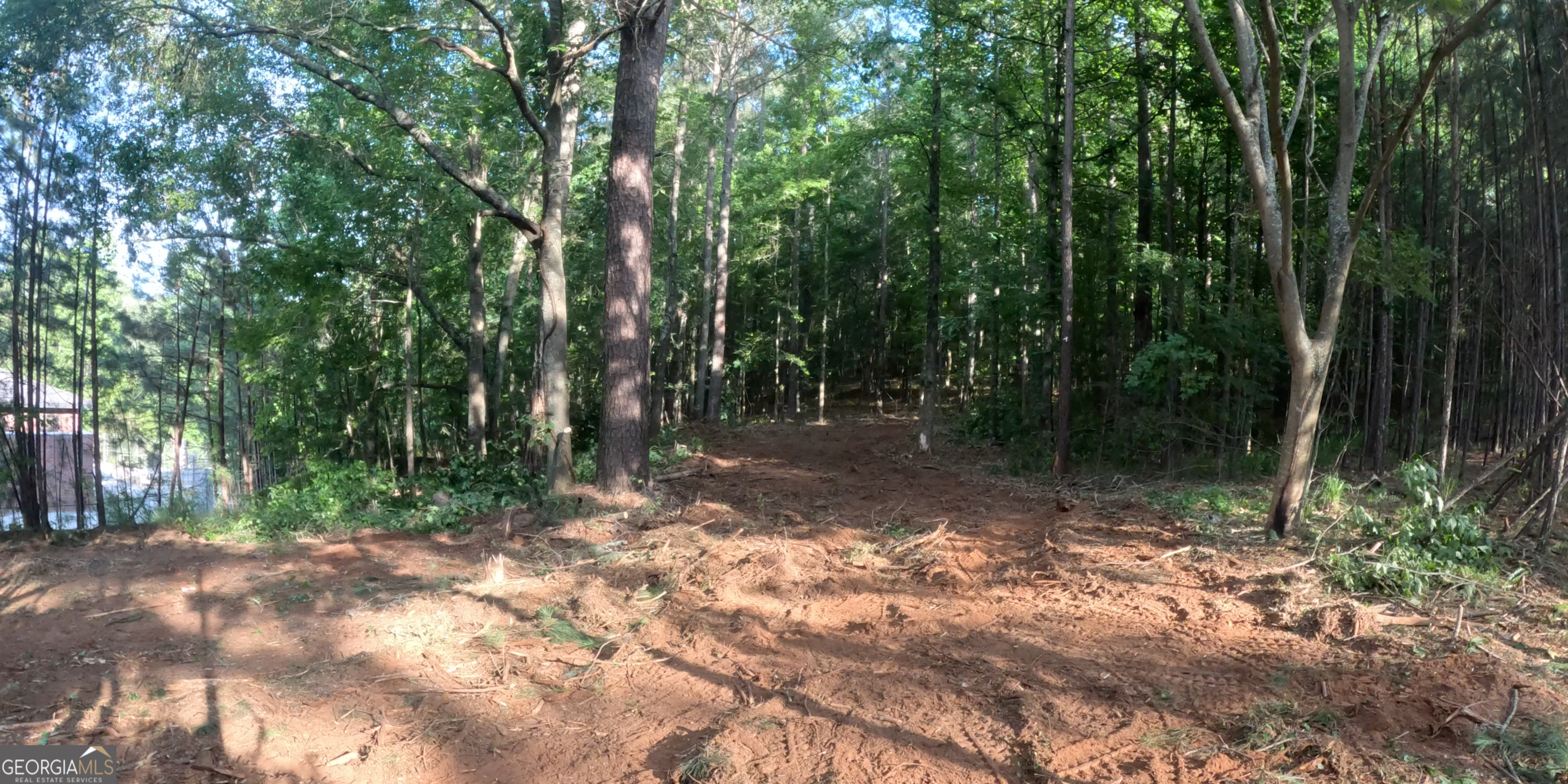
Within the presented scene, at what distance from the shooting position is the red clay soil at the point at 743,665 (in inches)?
165

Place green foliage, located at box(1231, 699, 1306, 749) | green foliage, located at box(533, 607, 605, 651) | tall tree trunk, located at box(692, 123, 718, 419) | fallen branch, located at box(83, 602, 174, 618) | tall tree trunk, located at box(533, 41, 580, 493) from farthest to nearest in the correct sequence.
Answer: tall tree trunk, located at box(692, 123, 718, 419)
tall tree trunk, located at box(533, 41, 580, 493)
fallen branch, located at box(83, 602, 174, 618)
green foliage, located at box(533, 607, 605, 651)
green foliage, located at box(1231, 699, 1306, 749)

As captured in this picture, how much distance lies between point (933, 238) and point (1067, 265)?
3474 millimetres

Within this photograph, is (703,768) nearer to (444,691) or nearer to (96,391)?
(444,691)

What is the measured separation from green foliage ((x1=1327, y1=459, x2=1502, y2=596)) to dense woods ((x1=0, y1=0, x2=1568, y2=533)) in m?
0.67

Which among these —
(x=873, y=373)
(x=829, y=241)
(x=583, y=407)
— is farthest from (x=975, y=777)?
(x=873, y=373)

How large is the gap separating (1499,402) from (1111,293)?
5491 millimetres

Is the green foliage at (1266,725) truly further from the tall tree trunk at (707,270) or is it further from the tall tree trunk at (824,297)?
the tall tree trunk at (824,297)

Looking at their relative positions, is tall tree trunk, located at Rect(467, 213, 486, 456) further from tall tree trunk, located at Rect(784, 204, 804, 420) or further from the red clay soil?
the red clay soil

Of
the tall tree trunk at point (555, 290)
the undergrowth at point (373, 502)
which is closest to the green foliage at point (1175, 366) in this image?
the tall tree trunk at point (555, 290)

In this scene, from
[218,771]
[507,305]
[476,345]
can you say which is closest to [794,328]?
[507,305]

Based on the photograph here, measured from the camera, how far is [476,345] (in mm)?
17000

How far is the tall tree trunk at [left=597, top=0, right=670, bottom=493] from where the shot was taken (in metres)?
9.57

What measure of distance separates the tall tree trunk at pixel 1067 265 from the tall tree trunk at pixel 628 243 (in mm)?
5820

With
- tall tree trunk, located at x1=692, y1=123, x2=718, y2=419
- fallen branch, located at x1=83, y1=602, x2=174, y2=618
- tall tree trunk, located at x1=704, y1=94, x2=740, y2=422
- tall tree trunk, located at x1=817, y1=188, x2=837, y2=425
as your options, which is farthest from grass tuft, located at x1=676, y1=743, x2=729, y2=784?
tall tree trunk, located at x1=817, y1=188, x2=837, y2=425
